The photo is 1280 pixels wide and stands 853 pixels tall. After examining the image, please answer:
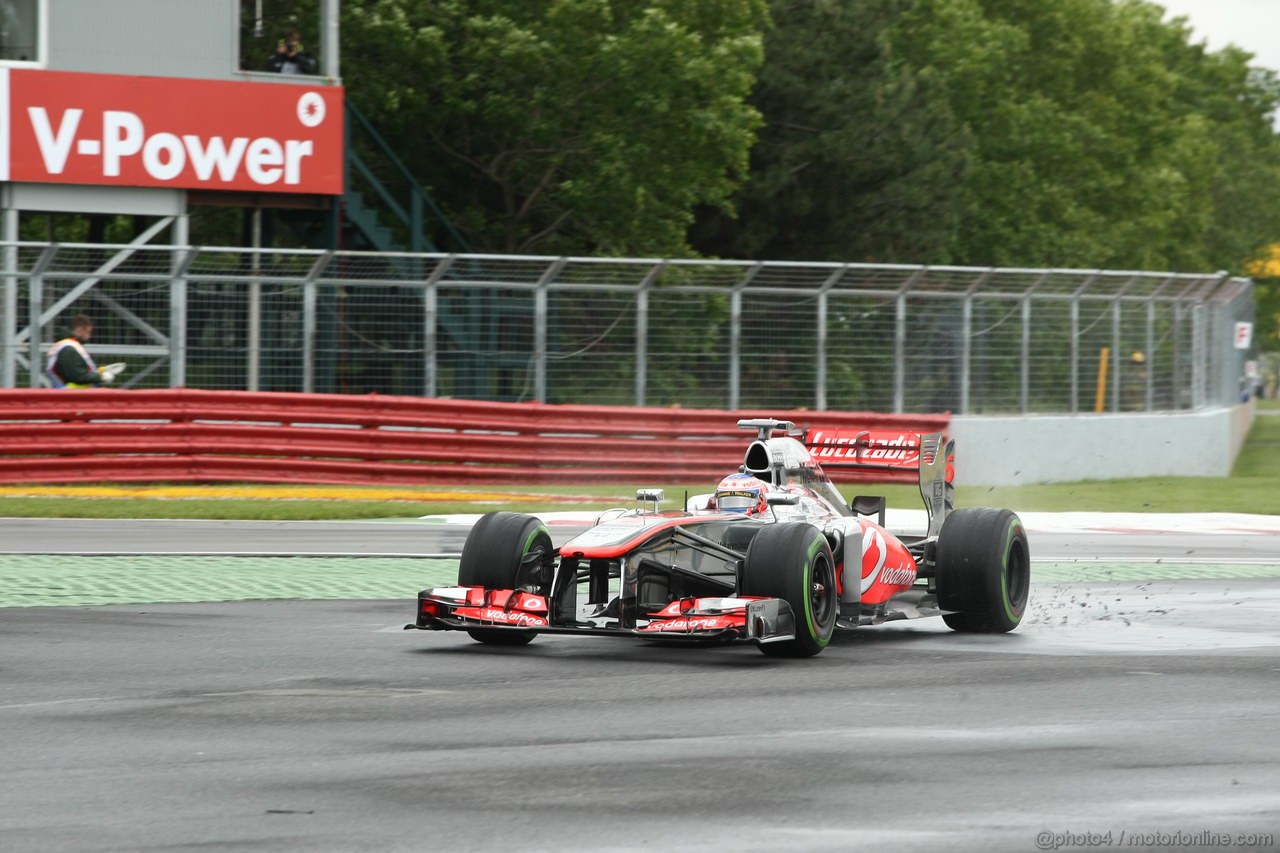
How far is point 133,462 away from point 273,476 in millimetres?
1489

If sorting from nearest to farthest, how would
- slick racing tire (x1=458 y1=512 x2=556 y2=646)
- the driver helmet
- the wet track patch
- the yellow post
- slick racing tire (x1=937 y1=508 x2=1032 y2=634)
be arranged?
slick racing tire (x1=458 y1=512 x2=556 y2=646) < the driver helmet < slick racing tire (x1=937 y1=508 x2=1032 y2=634) < the wet track patch < the yellow post

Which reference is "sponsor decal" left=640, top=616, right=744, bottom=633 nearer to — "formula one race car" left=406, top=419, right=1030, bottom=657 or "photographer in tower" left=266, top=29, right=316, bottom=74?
"formula one race car" left=406, top=419, right=1030, bottom=657

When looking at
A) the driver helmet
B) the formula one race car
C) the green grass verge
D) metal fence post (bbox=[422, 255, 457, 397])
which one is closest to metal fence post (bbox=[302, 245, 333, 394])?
metal fence post (bbox=[422, 255, 457, 397])

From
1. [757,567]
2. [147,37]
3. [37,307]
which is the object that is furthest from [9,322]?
[757,567]

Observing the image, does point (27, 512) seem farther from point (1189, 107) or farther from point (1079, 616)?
point (1189, 107)

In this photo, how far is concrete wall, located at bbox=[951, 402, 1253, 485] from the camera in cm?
2420

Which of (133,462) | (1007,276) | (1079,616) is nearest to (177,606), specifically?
(1079,616)

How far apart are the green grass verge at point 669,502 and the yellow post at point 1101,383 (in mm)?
1038

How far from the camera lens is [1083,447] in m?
25.1

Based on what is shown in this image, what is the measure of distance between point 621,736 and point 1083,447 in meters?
18.5

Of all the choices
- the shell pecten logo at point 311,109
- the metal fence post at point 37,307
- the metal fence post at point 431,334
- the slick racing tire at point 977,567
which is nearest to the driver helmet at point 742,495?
the slick racing tire at point 977,567

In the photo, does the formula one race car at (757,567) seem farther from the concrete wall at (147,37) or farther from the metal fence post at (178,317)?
the concrete wall at (147,37)

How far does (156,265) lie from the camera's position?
21.8 m

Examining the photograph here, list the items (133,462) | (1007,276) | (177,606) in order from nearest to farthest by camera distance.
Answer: (177,606) → (133,462) → (1007,276)
